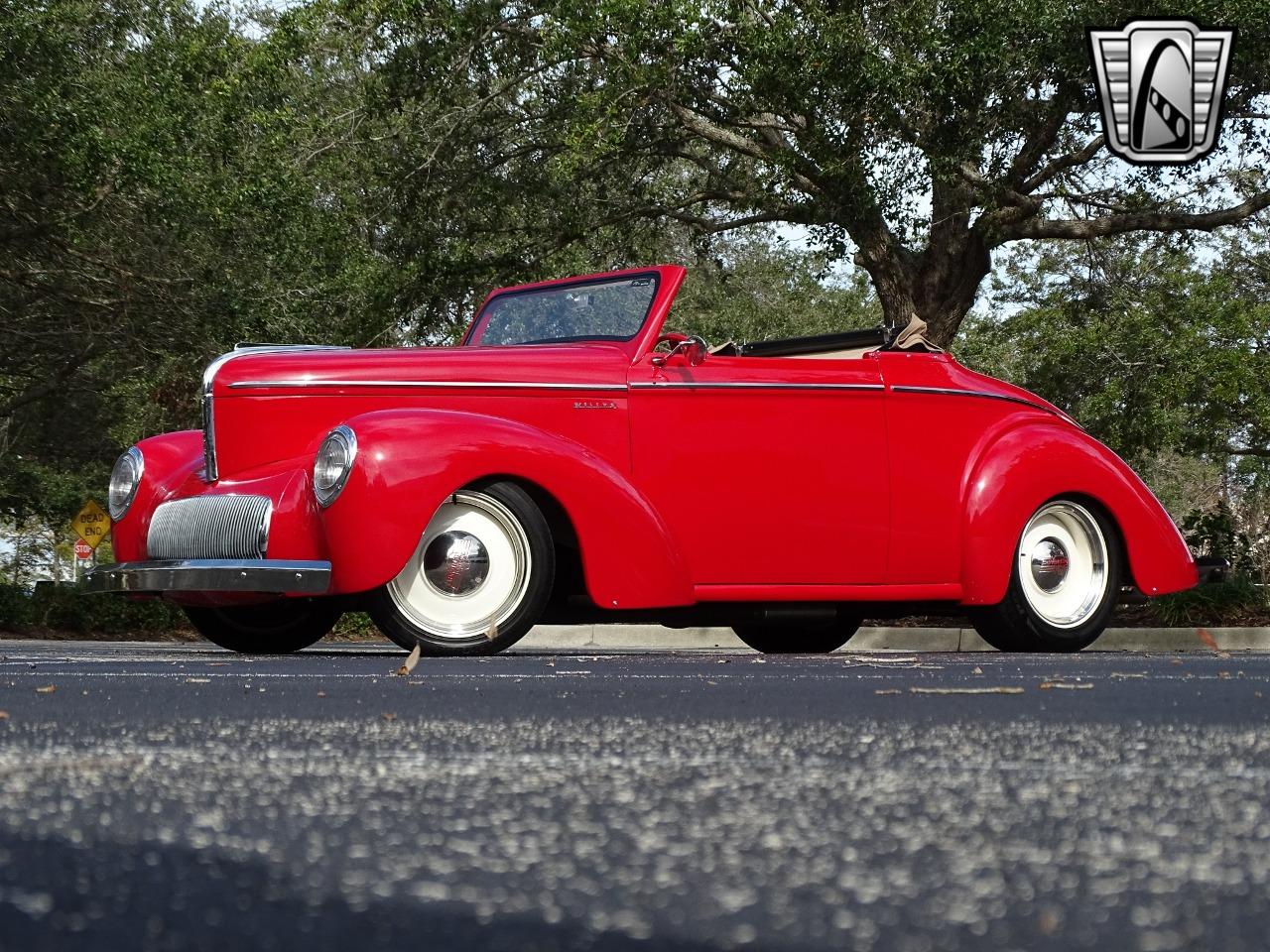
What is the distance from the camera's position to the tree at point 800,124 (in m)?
15.6

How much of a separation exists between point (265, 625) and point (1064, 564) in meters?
4.18

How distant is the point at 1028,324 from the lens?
25938 millimetres

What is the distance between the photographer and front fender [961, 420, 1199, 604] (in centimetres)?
855

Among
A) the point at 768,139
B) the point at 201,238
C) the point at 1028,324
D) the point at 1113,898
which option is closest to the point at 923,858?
the point at 1113,898

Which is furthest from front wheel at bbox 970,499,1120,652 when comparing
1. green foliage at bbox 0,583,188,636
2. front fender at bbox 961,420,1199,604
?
green foliage at bbox 0,583,188,636

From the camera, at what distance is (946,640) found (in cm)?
1369

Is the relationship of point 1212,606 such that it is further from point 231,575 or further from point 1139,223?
point 231,575

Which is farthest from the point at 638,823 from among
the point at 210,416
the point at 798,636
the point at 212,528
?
the point at 798,636

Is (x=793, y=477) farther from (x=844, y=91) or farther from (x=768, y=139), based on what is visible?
(x=768, y=139)

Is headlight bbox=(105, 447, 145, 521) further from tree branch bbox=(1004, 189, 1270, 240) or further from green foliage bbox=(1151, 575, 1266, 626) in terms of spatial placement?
tree branch bbox=(1004, 189, 1270, 240)

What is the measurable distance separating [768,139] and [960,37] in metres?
3.53

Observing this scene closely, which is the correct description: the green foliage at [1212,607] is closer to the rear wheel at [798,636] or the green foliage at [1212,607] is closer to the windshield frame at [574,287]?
the rear wheel at [798,636]

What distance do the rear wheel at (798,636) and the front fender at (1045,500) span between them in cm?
168

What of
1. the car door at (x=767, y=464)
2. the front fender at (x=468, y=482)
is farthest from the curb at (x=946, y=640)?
the front fender at (x=468, y=482)
